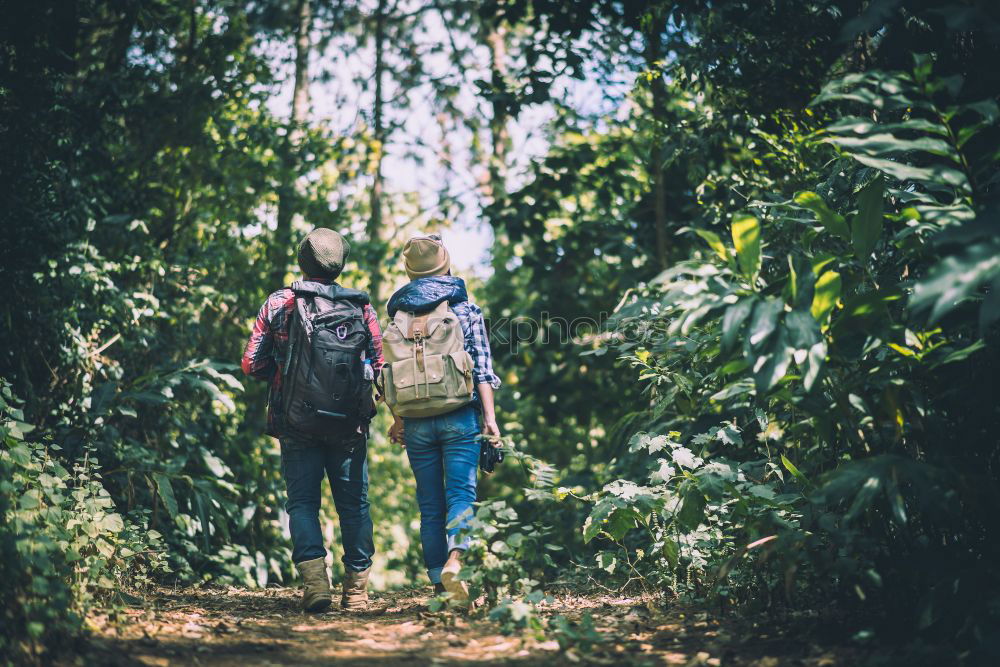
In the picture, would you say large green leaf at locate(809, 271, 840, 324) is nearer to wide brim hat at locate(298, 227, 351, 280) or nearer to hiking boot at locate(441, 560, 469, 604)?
hiking boot at locate(441, 560, 469, 604)

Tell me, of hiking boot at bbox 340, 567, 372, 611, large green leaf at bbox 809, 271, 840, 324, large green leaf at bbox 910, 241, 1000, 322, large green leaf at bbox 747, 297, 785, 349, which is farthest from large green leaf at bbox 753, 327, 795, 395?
hiking boot at bbox 340, 567, 372, 611

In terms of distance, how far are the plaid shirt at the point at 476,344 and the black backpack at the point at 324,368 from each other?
502 millimetres

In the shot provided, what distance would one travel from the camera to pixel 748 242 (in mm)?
3010

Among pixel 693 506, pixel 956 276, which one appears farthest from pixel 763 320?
pixel 693 506

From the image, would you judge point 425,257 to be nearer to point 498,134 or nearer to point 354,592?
point 354,592

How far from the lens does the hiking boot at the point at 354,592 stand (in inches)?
164

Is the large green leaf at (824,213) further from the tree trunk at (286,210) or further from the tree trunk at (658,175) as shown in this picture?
the tree trunk at (286,210)

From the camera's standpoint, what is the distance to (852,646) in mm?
2979

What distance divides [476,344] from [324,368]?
2.48 ft

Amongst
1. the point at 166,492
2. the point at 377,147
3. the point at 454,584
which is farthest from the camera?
the point at 377,147

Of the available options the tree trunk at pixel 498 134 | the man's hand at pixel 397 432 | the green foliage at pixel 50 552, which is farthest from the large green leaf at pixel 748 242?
the tree trunk at pixel 498 134

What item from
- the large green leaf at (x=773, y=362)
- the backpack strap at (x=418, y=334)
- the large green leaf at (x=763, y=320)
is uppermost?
the backpack strap at (x=418, y=334)

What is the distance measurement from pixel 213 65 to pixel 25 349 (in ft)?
9.98

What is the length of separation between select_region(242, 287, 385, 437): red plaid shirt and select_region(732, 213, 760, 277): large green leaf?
1.90 meters
